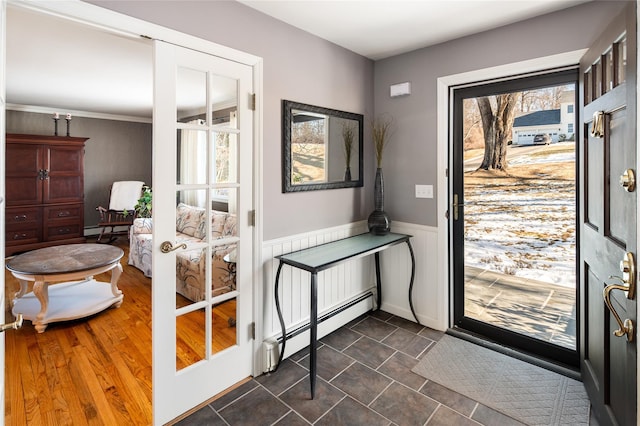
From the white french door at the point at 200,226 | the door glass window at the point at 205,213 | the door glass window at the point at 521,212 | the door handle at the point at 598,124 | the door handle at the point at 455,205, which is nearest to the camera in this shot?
the door handle at the point at 598,124

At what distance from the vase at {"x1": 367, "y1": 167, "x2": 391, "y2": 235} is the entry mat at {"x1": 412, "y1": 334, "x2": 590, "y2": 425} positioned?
102cm

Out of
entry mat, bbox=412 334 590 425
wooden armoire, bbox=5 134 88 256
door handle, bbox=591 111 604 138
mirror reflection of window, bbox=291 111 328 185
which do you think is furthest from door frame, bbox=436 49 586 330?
wooden armoire, bbox=5 134 88 256

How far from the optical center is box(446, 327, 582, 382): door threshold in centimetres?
228

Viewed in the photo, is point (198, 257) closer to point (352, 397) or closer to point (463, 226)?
point (352, 397)

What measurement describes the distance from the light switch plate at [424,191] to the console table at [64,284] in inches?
116

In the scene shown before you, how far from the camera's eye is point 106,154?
6.65m

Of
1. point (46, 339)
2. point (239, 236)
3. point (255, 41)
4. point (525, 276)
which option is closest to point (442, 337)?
point (525, 276)

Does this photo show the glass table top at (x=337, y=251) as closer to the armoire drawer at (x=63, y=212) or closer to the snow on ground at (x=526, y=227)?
the snow on ground at (x=526, y=227)

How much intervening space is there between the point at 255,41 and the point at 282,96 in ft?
1.25

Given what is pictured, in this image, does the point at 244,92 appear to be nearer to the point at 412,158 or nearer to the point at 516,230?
the point at 412,158

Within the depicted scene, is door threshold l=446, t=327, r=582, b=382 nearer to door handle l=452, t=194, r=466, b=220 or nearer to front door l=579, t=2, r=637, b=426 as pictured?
front door l=579, t=2, r=637, b=426

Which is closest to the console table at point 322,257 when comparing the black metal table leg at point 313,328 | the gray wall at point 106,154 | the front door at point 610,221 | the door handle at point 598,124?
the black metal table leg at point 313,328

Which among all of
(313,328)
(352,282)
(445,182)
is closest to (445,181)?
(445,182)

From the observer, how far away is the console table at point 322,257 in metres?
2.10
